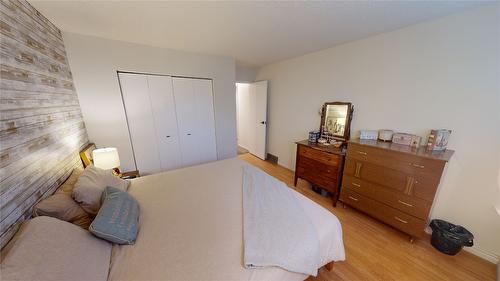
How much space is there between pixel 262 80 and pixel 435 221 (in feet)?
11.8

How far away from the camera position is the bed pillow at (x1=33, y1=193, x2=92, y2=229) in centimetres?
100

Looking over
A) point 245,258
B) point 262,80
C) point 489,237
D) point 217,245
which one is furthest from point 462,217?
point 262,80

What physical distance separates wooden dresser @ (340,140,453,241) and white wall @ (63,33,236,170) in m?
2.84

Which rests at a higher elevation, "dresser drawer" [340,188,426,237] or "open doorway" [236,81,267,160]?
"open doorway" [236,81,267,160]

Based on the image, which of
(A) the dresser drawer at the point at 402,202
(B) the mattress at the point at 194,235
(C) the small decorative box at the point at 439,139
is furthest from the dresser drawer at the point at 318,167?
(B) the mattress at the point at 194,235

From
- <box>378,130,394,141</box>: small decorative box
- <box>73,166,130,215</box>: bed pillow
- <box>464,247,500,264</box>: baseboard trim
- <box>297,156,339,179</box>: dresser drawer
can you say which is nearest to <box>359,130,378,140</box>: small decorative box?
<box>378,130,394,141</box>: small decorative box

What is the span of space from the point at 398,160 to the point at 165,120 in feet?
10.7

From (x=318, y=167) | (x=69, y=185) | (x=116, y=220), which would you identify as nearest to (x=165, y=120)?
(x=69, y=185)

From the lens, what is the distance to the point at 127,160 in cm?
259

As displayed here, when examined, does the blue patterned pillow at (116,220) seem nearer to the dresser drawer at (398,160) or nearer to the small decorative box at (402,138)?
the dresser drawer at (398,160)

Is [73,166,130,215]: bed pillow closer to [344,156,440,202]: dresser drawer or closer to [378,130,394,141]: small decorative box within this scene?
[344,156,440,202]: dresser drawer

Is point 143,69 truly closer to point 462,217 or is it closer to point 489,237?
point 462,217

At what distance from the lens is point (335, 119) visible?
257 cm

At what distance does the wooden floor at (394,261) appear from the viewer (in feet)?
4.56
